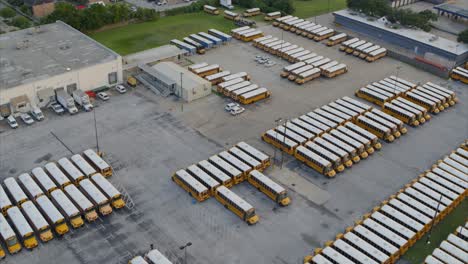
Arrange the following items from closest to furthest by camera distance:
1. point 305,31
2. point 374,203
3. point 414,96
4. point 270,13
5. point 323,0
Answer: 1. point 374,203
2. point 414,96
3. point 305,31
4. point 270,13
5. point 323,0

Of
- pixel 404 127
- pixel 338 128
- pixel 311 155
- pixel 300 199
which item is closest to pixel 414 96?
pixel 404 127

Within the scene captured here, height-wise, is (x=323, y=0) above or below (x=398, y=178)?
above

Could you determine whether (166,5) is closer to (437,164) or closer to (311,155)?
(311,155)

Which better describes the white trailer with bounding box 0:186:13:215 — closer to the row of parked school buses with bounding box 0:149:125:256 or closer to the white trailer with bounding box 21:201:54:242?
the row of parked school buses with bounding box 0:149:125:256

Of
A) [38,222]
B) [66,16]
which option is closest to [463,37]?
[66,16]

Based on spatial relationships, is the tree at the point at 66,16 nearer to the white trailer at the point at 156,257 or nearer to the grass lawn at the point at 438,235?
the white trailer at the point at 156,257

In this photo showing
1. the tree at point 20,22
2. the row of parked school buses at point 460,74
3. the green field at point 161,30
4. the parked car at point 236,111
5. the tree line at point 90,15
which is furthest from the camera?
the tree at point 20,22

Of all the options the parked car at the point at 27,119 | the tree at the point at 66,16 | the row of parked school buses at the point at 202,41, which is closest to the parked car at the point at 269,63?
the row of parked school buses at the point at 202,41
